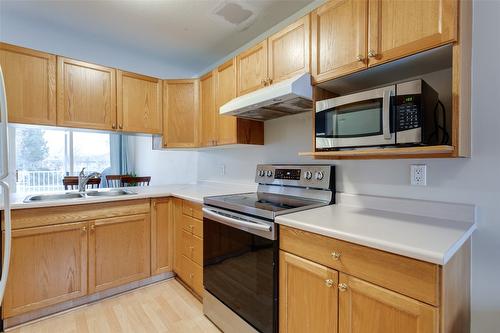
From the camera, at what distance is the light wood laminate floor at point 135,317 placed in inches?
69.9

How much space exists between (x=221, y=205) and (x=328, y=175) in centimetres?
80

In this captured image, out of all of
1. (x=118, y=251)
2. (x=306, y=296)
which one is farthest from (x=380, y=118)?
(x=118, y=251)

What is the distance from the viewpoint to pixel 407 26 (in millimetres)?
1118

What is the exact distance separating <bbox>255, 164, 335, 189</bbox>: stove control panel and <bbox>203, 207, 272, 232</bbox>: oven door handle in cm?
61

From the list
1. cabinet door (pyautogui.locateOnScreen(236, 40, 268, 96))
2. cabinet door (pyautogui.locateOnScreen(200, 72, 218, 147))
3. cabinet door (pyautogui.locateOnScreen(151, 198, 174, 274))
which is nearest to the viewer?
cabinet door (pyautogui.locateOnScreen(236, 40, 268, 96))

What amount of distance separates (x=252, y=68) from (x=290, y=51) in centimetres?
41

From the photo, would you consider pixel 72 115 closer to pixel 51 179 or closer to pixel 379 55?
pixel 379 55

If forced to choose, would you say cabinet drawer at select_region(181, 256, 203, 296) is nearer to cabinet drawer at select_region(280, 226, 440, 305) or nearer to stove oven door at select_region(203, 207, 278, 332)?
stove oven door at select_region(203, 207, 278, 332)

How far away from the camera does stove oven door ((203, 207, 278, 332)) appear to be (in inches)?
54.9

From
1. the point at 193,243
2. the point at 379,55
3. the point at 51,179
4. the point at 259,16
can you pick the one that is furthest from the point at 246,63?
the point at 51,179

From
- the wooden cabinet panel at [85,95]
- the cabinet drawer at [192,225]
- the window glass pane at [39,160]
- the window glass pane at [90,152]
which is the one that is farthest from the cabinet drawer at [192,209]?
the window glass pane at [90,152]

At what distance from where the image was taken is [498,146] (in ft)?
3.73

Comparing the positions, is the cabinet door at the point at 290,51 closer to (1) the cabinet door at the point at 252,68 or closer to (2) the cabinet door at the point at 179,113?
(1) the cabinet door at the point at 252,68

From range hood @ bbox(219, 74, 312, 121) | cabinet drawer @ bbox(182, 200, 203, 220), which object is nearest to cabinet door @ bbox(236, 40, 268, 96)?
range hood @ bbox(219, 74, 312, 121)
